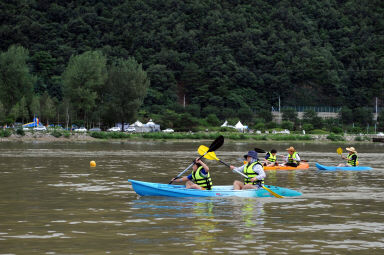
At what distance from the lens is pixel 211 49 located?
17775 cm

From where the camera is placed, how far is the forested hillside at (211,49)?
6422 inches

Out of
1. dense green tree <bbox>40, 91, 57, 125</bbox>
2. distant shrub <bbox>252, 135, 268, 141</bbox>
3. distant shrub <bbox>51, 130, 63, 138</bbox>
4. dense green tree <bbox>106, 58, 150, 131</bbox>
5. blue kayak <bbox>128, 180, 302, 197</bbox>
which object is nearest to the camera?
blue kayak <bbox>128, 180, 302, 197</bbox>

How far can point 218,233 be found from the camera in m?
15.1

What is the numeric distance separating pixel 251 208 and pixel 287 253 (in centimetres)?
656

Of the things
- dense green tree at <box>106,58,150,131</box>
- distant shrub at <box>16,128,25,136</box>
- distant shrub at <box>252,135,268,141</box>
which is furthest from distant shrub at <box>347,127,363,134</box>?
distant shrub at <box>16,128,25,136</box>

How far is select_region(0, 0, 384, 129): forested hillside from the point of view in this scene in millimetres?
163125

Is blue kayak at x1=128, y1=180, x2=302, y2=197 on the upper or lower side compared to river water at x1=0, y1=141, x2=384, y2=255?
upper

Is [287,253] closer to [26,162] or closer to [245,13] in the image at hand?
[26,162]

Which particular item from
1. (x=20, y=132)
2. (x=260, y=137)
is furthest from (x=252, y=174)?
(x=260, y=137)

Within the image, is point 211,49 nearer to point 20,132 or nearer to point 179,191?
point 20,132

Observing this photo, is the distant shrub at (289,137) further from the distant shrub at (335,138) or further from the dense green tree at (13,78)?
the dense green tree at (13,78)

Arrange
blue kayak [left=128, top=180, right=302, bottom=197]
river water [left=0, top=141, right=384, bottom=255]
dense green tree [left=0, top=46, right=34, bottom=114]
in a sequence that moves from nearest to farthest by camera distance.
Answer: river water [left=0, top=141, right=384, bottom=255] → blue kayak [left=128, top=180, right=302, bottom=197] → dense green tree [left=0, top=46, right=34, bottom=114]

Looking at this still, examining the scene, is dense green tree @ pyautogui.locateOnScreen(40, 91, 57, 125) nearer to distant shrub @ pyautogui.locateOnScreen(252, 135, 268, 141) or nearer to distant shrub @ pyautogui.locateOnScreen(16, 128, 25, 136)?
distant shrub @ pyautogui.locateOnScreen(16, 128, 25, 136)

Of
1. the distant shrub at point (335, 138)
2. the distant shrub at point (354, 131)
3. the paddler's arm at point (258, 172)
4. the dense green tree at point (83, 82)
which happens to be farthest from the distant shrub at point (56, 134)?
the paddler's arm at point (258, 172)
